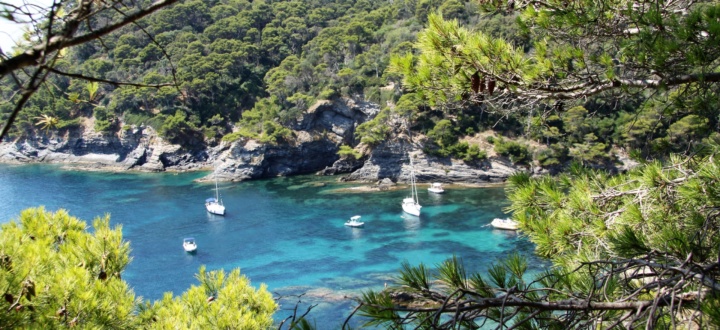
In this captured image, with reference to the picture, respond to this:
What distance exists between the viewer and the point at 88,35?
1.11 meters

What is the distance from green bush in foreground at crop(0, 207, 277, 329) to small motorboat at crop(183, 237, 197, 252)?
46.9 feet

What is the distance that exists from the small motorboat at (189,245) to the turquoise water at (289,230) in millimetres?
249

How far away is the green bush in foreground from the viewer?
233 cm

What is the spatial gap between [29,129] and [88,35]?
151 ft

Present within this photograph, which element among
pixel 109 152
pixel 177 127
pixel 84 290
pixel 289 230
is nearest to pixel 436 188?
pixel 289 230

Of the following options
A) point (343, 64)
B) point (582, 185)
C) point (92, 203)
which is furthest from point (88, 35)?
point (343, 64)

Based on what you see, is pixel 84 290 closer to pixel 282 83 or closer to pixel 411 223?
pixel 411 223

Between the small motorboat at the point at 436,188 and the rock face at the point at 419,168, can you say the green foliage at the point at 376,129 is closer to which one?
the rock face at the point at 419,168

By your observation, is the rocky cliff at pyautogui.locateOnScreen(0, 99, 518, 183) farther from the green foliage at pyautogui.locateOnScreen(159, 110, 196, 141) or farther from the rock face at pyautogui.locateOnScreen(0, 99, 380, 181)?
the green foliage at pyautogui.locateOnScreen(159, 110, 196, 141)

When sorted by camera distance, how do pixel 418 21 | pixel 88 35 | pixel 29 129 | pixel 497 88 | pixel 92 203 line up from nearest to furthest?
pixel 88 35
pixel 497 88
pixel 92 203
pixel 418 21
pixel 29 129

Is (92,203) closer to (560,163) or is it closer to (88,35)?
(560,163)

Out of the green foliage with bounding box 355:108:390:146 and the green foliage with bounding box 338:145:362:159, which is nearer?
the green foliage with bounding box 355:108:390:146

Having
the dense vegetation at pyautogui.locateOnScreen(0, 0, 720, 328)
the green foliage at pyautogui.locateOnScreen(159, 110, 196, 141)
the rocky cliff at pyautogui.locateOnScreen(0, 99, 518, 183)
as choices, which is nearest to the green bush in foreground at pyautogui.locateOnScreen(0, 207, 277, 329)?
the dense vegetation at pyautogui.locateOnScreen(0, 0, 720, 328)

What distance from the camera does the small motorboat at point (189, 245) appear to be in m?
17.5
